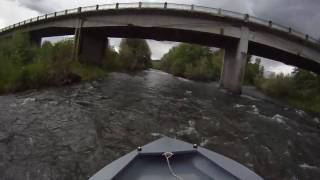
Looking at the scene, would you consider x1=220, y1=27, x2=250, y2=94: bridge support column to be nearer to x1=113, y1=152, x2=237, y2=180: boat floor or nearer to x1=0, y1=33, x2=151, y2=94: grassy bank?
x1=0, y1=33, x2=151, y2=94: grassy bank

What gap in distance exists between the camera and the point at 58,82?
26.1m

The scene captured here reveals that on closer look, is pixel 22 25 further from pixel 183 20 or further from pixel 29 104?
pixel 29 104

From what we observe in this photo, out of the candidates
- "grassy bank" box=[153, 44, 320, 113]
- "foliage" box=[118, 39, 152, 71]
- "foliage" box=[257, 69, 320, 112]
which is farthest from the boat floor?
"foliage" box=[118, 39, 152, 71]

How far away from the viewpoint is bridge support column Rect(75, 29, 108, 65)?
40531 millimetres

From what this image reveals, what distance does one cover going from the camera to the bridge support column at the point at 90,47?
40531mm

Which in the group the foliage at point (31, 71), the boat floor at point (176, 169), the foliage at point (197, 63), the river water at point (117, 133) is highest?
the foliage at point (197, 63)

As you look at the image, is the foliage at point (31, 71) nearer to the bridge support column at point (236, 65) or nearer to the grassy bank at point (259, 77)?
the bridge support column at point (236, 65)

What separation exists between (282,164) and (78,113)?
9.84 metres

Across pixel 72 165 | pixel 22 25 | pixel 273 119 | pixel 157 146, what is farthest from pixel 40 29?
pixel 157 146

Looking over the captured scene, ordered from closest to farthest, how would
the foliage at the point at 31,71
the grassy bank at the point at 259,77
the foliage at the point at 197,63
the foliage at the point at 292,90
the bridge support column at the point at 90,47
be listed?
the foliage at the point at 31,71
the bridge support column at the point at 90,47
the foliage at the point at 292,90
the grassy bank at the point at 259,77
the foliage at the point at 197,63

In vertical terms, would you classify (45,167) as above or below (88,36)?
below

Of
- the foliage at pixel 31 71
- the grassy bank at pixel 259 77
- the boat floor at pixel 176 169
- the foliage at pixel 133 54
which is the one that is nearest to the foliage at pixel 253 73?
the grassy bank at pixel 259 77

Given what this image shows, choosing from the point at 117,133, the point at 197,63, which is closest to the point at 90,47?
the point at 117,133

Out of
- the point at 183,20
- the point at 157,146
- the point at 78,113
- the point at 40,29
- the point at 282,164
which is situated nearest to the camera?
the point at 157,146
